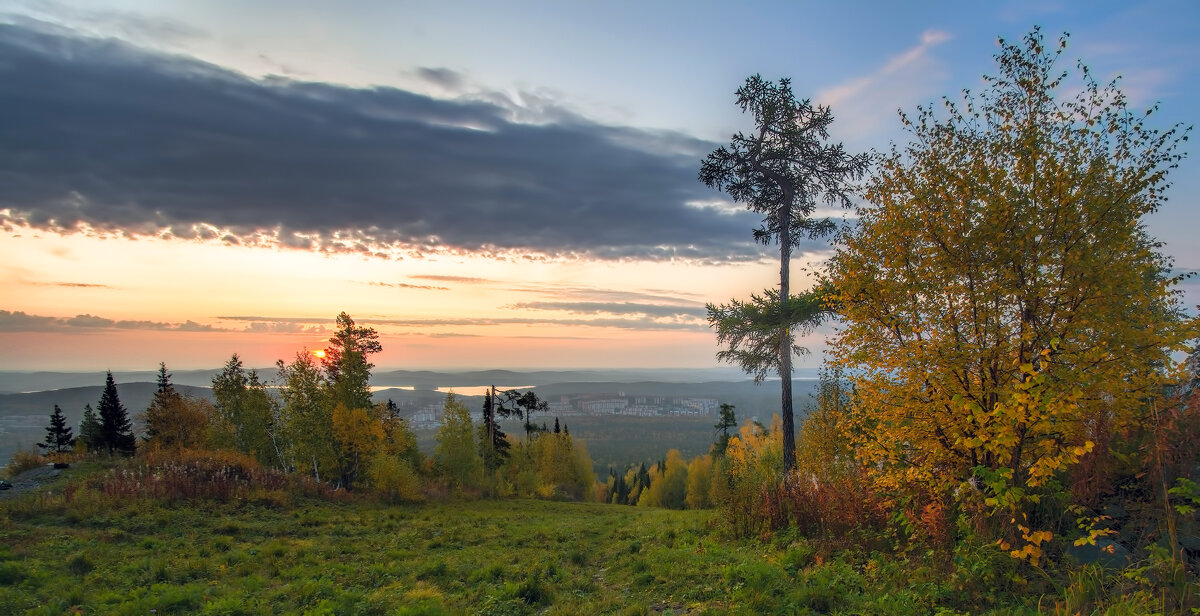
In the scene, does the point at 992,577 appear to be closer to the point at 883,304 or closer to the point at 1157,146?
the point at 883,304

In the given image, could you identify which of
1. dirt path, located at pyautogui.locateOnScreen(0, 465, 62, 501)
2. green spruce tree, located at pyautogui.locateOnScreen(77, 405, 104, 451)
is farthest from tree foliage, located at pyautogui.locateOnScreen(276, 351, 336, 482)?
green spruce tree, located at pyautogui.locateOnScreen(77, 405, 104, 451)

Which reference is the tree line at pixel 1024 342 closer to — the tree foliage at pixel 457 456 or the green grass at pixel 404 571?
the green grass at pixel 404 571

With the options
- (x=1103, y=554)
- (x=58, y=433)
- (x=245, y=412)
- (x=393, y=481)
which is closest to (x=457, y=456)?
(x=393, y=481)

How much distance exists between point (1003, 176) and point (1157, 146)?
2028 millimetres

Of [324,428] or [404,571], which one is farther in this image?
[324,428]

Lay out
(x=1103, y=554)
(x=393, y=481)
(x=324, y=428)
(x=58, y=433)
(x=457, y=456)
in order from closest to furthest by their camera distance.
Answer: (x=1103, y=554), (x=393, y=481), (x=324, y=428), (x=457, y=456), (x=58, y=433)

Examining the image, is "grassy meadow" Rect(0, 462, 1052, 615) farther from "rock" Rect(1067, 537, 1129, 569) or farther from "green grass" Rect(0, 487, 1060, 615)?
"rock" Rect(1067, 537, 1129, 569)

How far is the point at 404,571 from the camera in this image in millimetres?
11953

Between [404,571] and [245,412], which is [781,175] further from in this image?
[245,412]

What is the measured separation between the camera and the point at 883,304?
32.2 feet

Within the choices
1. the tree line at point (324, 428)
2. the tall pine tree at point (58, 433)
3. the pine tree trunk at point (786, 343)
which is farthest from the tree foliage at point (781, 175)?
the tall pine tree at point (58, 433)

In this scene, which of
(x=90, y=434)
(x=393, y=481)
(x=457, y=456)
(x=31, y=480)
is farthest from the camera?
(x=457, y=456)

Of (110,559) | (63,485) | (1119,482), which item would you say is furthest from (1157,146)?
(63,485)

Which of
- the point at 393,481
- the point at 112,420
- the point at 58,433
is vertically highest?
the point at 112,420
